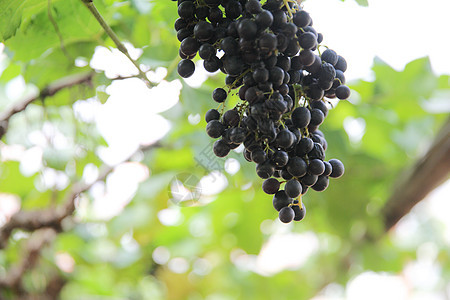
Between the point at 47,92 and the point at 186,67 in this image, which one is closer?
the point at 186,67

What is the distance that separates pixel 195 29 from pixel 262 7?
0.08 meters

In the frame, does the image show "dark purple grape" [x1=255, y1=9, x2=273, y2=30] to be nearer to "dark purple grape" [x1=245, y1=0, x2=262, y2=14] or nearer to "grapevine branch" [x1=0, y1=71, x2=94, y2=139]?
"dark purple grape" [x1=245, y1=0, x2=262, y2=14]

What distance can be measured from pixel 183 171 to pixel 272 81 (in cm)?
91

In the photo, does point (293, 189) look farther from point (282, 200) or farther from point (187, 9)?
point (187, 9)

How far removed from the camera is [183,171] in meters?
1.38

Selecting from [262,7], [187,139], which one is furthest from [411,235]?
[262,7]

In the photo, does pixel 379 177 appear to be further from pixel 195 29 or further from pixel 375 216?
pixel 195 29

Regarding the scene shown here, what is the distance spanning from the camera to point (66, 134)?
128 cm

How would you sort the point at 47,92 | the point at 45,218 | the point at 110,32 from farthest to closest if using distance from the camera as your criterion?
the point at 45,218 < the point at 47,92 < the point at 110,32

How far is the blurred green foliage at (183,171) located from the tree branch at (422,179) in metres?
0.08

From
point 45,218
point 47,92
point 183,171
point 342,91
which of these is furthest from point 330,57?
point 45,218

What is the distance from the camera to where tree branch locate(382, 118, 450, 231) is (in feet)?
4.26

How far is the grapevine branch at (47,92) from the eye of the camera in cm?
103

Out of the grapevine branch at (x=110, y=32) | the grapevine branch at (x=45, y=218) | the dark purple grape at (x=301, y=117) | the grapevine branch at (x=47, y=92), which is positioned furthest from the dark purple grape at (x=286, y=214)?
the grapevine branch at (x=45, y=218)
